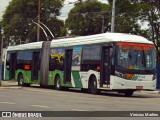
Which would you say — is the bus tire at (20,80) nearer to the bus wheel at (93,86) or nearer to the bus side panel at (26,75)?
the bus side panel at (26,75)

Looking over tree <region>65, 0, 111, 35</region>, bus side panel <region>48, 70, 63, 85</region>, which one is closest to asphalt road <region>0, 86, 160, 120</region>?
bus side panel <region>48, 70, 63, 85</region>

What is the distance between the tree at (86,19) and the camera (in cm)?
7639

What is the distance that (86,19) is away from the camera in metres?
77.2

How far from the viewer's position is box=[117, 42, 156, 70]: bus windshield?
24766 mm

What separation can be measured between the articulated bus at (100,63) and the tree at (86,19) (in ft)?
140

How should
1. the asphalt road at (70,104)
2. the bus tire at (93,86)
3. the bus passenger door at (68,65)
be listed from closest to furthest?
the asphalt road at (70,104) → the bus tire at (93,86) → the bus passenger door at (68,65)

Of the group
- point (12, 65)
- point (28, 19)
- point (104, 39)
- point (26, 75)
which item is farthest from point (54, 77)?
point (28, 19)

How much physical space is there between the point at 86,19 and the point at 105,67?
5235cm

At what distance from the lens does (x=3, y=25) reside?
83688 millimetres

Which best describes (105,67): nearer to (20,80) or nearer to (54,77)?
(54,77)

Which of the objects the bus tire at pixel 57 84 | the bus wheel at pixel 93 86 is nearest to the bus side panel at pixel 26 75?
the bus tire at pixel 57 84

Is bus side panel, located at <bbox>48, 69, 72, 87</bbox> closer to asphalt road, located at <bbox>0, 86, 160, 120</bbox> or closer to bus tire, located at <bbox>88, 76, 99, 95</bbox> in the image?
bus tire, located at <bbox>88, 76, 99, 95</bbox>

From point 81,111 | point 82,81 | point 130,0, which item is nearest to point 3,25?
point 130,0

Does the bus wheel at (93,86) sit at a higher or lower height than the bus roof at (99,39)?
lower
